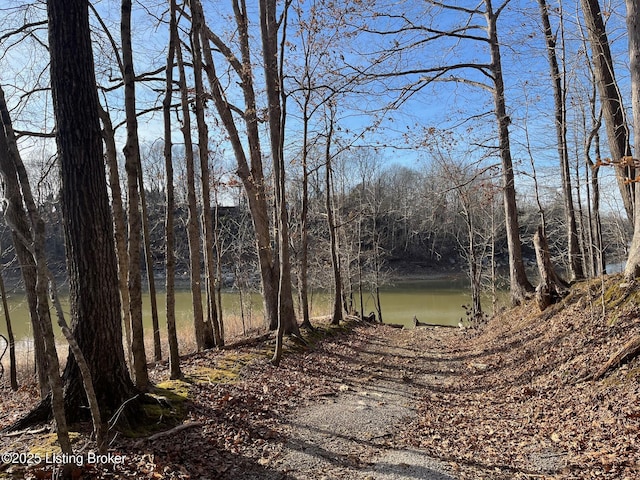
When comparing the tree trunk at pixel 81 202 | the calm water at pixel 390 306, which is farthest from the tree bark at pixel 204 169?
the calm water at pixel 390 306

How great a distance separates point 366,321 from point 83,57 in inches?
589

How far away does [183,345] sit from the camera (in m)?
15.4

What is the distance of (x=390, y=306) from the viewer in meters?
29.8

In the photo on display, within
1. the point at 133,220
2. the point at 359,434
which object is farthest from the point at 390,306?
the point at 133,220

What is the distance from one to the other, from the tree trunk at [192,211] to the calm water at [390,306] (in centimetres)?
1013

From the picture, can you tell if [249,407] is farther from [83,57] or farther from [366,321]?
[366,321]

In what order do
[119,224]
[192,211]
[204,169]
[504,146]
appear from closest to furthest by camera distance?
[119,224] → [192,211] → [204,169] → [504,146]

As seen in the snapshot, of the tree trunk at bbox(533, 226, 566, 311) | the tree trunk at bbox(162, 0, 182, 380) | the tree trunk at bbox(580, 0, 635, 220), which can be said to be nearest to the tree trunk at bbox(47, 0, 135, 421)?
the tree trunk at bbox(162, 0, 182, 380)

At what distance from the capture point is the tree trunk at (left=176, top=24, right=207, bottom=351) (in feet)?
21.1

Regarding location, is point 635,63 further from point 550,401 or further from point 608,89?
point 550,401

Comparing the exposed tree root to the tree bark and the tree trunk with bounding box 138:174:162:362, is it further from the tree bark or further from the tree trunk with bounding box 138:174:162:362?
the tree trunk with bounding box 138:174:162:362

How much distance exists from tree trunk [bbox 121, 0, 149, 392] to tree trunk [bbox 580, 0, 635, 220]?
24.7 ft

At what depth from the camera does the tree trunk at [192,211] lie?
6441 mm

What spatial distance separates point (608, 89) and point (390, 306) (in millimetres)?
23631
